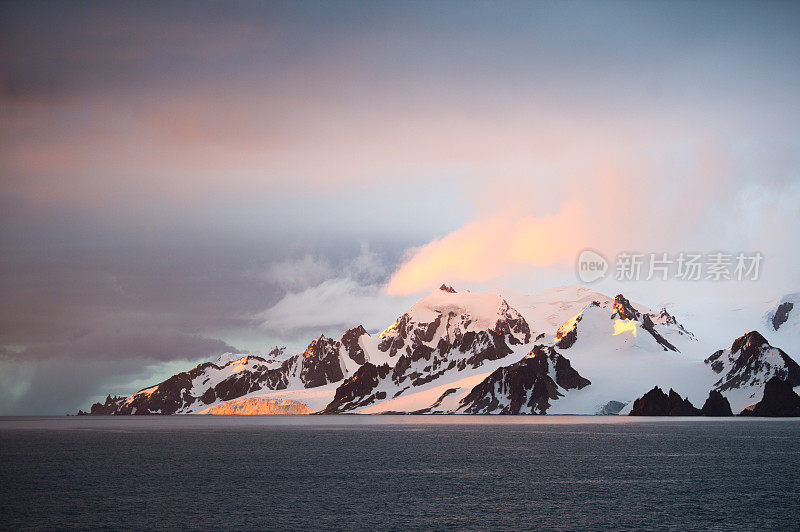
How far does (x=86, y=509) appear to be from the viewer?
74312 millimetres

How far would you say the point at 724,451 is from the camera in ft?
480

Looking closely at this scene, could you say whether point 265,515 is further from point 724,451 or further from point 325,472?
point 724,451

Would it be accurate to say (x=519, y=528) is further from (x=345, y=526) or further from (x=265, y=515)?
(x=265, y=515)

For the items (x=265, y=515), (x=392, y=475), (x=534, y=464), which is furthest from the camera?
(x=534, y=464)

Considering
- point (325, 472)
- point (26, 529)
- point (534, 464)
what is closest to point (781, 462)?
point (534, 464)

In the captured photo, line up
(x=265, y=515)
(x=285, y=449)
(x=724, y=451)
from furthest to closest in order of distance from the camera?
1. (x=285, y=449)
2. (x=724, y=451)
3. (x=265, y=515)

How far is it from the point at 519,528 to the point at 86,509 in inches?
1578

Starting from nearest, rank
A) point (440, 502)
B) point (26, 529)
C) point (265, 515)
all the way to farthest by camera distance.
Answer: point (26, 529)
point (265, 515)
point (440, 502)

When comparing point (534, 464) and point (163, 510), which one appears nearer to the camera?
point (163, 510)

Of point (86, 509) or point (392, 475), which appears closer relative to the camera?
point (86, 509)

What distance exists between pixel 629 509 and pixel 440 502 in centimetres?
1780

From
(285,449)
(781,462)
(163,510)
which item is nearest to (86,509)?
(163,510)

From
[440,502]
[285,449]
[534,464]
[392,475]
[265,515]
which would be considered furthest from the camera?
[285,449]

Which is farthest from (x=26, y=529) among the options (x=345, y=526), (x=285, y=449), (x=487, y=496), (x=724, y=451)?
(x=724, y=451)
